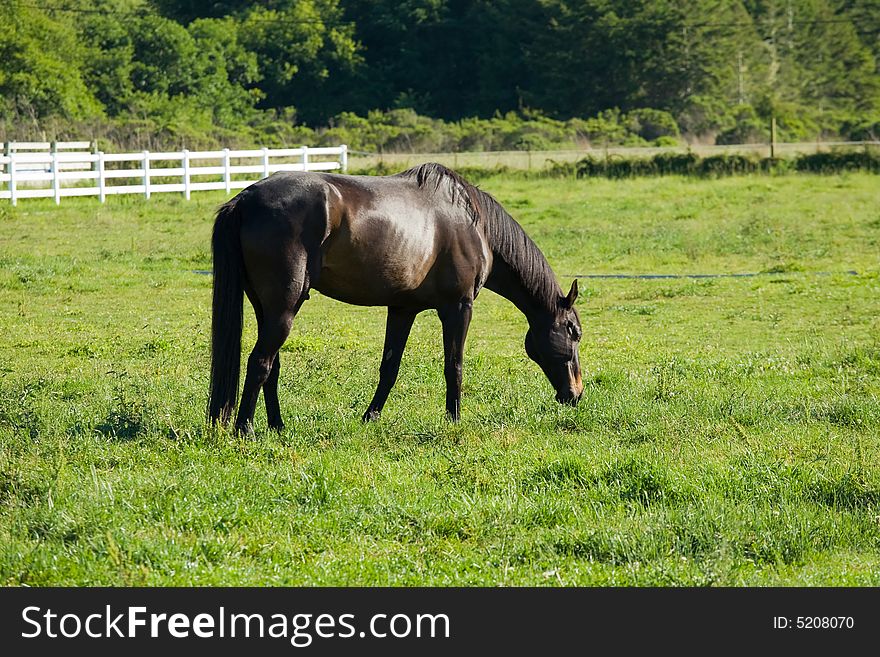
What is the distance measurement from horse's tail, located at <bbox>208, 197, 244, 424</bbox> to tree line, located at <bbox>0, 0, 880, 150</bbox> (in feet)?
137

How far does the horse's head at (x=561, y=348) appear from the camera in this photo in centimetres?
850

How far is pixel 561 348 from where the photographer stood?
337 inches

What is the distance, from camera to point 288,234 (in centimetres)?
710

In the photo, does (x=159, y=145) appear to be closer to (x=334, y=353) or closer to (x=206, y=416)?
(x=334, y=353)

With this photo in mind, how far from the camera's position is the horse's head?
335 inches

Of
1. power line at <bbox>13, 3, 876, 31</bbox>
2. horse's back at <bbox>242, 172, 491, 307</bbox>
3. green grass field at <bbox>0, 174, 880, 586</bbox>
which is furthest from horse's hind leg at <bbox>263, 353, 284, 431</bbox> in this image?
power line at <bbox>13, 3, 876, 31</bbox>

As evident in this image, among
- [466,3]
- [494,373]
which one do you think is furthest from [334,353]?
[466,3]

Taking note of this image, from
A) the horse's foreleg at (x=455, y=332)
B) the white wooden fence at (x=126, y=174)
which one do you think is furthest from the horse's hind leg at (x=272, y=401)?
the white wooden fence at (x=126, y=174)

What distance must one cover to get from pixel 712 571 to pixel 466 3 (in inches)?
2590

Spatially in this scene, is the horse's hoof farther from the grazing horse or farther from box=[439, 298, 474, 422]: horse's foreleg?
box=[439, 298, 474, 422]: horse's foreleg

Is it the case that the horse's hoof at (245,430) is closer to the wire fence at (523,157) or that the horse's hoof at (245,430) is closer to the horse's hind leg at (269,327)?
the horse's hind leg at (269,327)

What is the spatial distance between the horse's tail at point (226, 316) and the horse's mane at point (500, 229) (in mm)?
1535

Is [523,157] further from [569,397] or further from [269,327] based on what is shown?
[269,327]

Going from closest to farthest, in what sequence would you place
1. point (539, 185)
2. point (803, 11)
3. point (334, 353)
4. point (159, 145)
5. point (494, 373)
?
point (494, 373) → point (334, 353) → point (539, 185) → point (159, 145) → point (803, 11)
